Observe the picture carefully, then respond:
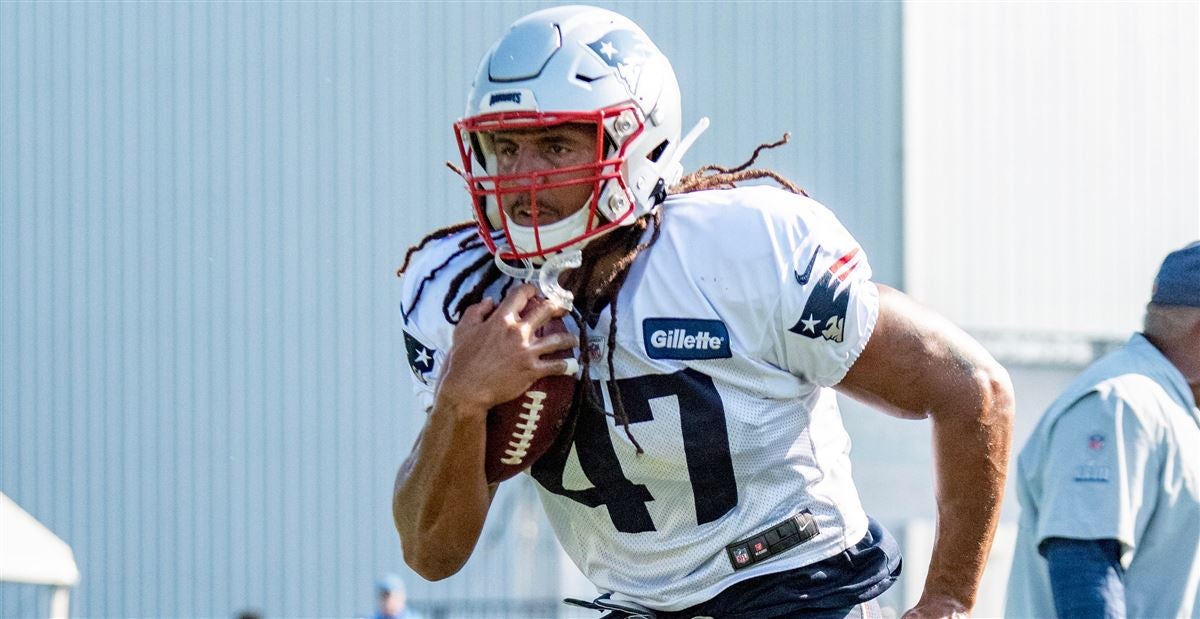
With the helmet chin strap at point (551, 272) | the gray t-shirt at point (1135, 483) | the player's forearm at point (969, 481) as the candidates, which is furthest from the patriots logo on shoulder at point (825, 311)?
the gray t-shirt at point (1135, 483)

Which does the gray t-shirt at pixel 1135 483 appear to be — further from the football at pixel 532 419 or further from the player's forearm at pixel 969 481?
the football at pixel 532 419

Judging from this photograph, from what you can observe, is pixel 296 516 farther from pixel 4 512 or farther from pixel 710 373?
pixel 710 373

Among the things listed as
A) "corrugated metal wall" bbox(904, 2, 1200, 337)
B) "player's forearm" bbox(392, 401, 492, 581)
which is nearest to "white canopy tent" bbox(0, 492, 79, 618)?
"player's forearm" bbox(392, 401, 492, 581)

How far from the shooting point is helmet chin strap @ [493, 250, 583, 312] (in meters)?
2.54

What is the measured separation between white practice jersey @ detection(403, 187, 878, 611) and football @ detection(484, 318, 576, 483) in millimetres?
83

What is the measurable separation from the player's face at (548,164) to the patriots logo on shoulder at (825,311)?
0.37 meters

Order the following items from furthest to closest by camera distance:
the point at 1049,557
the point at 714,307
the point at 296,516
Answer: the point at 296,516, the point at 1049,557, the point at 714,307

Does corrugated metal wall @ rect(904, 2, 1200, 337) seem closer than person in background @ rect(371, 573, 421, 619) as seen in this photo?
No

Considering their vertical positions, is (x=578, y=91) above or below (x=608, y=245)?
above

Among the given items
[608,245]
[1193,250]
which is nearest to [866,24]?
[1193,250]

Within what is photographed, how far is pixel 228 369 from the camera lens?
11688 mm

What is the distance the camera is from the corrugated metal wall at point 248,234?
11484 mm

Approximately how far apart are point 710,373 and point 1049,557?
109 cm

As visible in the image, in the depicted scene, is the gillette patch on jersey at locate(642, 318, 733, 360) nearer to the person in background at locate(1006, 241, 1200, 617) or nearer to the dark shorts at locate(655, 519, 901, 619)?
the dark shorts at locate(655, 519, 901, 619)
